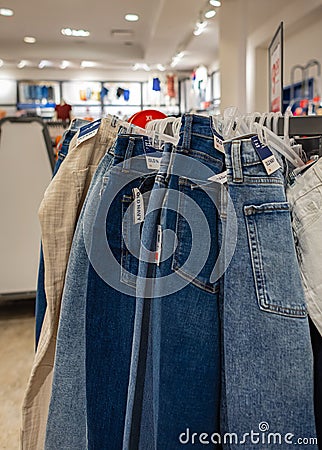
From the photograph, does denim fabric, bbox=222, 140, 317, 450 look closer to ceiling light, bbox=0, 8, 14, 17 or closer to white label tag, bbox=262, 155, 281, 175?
white label tag, bbox=262, 155, 281, 175

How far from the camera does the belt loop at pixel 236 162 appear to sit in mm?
742

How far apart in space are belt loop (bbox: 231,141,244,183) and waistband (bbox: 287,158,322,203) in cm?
11

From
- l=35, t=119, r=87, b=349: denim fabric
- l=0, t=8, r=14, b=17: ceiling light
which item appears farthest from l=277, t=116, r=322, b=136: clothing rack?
l=0, t=8, r=14, b=17: ceiling light

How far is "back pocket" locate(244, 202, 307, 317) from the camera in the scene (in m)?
0.71

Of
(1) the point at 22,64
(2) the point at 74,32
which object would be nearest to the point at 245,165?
(2) the point at 74,32

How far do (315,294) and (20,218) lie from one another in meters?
2.67

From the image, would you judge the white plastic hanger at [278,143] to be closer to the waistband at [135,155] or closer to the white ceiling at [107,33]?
the waistband at [135,155]

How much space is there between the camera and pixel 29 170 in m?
3.06

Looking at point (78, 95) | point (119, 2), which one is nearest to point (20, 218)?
point (119, 2)

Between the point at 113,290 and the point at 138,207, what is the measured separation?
16cm

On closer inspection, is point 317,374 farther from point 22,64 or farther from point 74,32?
point 22,64

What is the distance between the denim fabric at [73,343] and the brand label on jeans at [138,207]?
87 mm

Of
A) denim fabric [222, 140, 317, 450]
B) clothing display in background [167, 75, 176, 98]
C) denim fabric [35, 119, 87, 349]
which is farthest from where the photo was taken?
clothing display in background [167, 75, 176, 98]

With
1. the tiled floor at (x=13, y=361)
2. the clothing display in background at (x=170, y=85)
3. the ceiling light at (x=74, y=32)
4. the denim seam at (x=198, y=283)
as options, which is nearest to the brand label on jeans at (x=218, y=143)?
the denim seam at (x=198, y=283)
